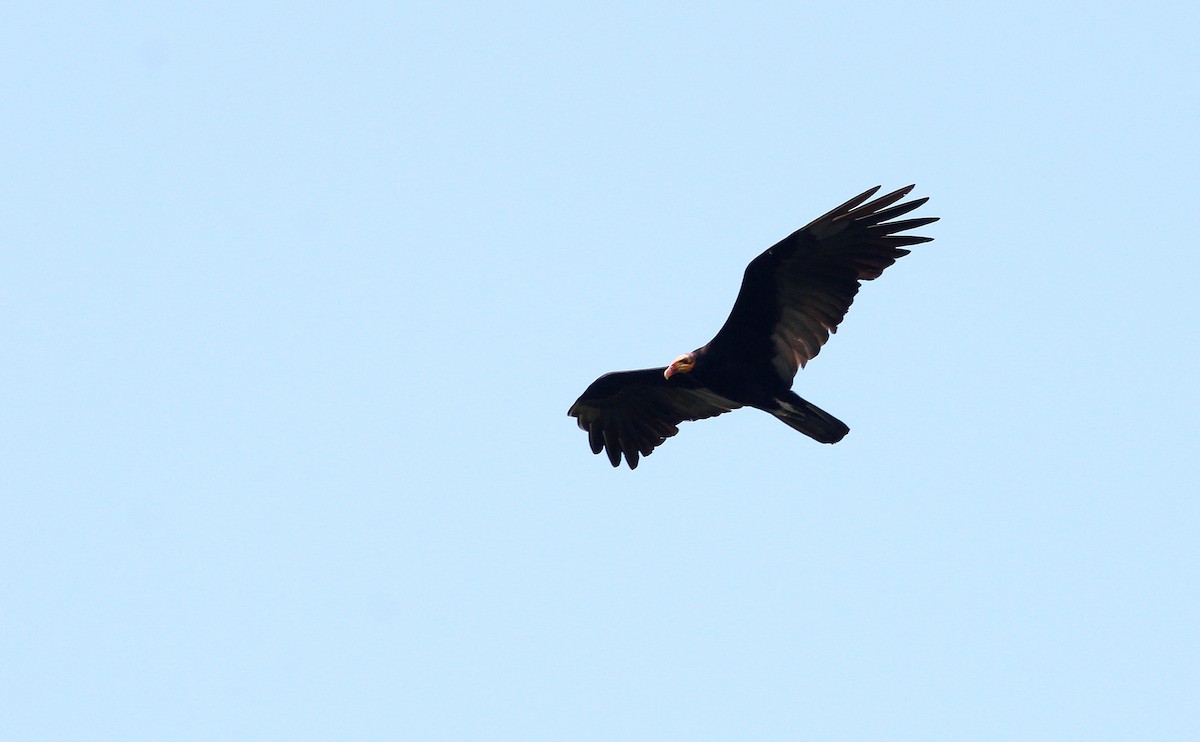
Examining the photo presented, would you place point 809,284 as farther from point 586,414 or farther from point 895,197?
point 586,414

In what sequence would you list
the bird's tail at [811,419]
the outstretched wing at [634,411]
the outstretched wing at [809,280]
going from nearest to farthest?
the outstretched wing at [809,280] < the bird's tail at [811,419] < the outstretched wing at [634,411]

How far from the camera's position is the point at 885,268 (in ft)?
37.7

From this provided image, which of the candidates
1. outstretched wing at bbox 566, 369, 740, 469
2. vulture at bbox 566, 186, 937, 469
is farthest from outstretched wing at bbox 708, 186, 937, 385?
outstretched wing at bbox 566, 369, 740, 469

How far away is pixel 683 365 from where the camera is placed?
12.3m

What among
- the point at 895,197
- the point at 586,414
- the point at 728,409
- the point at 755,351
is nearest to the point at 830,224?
the point at 895,197

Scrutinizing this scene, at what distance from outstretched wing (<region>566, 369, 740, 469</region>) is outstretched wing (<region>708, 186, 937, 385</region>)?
1142mm

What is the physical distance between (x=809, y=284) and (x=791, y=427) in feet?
4.21

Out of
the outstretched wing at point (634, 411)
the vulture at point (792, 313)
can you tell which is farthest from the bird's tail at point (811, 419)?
the outstretched wing at point (634, 411)

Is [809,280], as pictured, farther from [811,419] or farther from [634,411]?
[634,411]

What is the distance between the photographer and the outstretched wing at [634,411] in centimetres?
1320

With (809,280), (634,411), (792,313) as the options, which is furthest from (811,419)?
(634,411)

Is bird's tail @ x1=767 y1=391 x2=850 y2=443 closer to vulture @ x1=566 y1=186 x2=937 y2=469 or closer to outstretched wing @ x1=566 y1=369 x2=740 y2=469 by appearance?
vulture @ x1=566 y1=186 x2=937 y2=469

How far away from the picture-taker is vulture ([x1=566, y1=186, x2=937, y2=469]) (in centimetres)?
1137

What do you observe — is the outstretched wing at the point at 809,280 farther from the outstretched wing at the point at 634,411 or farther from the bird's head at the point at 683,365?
the outstretched wing at the point at 634,411
